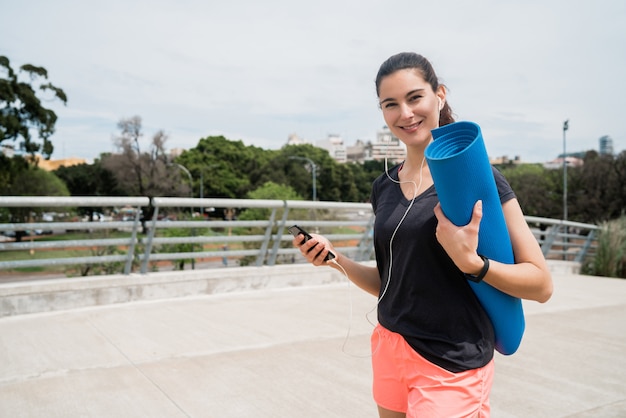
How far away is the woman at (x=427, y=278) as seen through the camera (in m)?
1.66

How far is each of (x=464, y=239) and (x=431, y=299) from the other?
356 millimetres

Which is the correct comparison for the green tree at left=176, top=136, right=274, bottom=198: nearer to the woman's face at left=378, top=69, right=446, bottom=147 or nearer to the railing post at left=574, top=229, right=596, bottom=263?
the railing post at left=574, top=229, right=596, bottom=263

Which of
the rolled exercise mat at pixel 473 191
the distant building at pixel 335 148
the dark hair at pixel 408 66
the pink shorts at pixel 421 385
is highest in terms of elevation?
the distant building at pixel 335 148

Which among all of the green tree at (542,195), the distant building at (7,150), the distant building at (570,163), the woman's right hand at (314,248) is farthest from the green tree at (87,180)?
the woman's right hand at (314,248)

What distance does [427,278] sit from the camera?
184cm

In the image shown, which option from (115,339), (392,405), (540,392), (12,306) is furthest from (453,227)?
(12,306)

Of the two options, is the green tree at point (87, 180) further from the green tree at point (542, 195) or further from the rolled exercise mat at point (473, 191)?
the rolled exercise mat at point (473, 191)

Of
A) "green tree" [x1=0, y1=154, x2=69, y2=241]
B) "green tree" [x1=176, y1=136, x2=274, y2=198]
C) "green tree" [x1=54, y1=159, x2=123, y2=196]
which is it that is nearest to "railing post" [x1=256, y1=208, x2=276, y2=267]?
"green tree" [x1=0, y1=154, x2=69, y2=241]

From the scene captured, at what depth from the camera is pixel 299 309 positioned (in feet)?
23.1

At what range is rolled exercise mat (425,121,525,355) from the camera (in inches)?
58.7

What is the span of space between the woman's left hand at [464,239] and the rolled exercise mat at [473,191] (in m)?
0.02

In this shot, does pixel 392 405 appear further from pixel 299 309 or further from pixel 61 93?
pixel 61 93

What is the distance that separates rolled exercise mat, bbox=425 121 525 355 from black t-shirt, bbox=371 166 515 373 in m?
0.08

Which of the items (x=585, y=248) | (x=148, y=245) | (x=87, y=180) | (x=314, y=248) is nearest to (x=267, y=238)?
(x=148, y=245)
